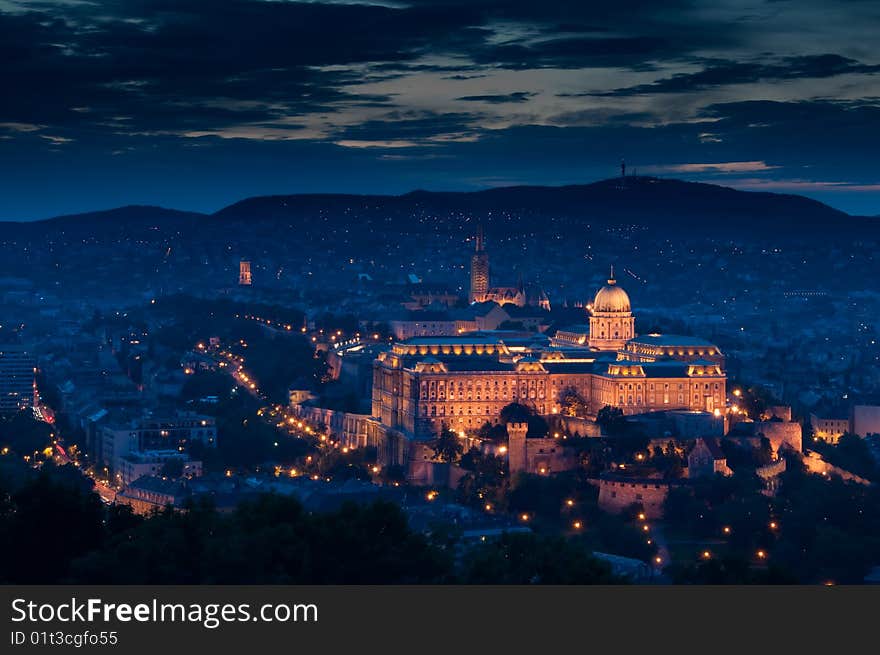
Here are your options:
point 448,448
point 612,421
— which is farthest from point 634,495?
point 448,448

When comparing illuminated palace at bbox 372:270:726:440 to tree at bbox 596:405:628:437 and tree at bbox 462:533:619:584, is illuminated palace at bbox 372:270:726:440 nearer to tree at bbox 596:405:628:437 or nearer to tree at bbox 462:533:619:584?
tree at bbox 596:405:628:437

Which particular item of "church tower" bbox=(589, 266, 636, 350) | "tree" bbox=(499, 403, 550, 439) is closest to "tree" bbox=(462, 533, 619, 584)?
"tree" bbox=(499, 403, 550, 439)

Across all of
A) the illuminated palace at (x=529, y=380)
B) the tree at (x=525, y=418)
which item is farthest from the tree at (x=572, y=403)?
the tree at (x=525, y=418)

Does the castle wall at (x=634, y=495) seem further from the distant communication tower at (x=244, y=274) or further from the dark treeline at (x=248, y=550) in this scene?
the distant communication tower at (x=244, y=274)

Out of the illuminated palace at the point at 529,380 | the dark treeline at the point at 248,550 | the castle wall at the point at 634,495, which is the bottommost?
the castle wall at the point at 634,495

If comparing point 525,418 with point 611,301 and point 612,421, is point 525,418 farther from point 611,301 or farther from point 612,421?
point 611,301

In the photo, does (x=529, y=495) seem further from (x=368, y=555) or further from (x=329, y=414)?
(x=368, y=555)
